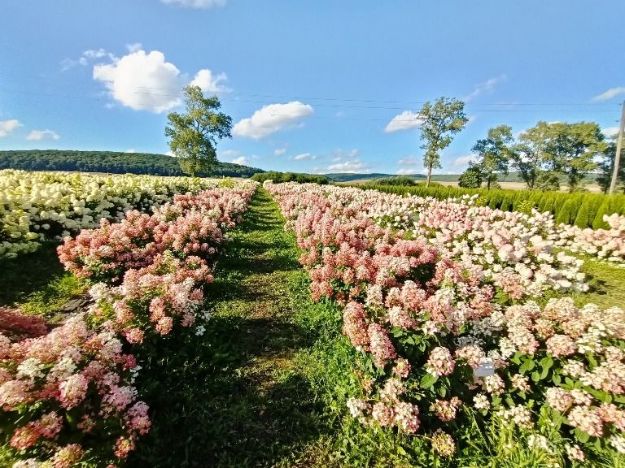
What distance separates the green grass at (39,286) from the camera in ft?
15.9

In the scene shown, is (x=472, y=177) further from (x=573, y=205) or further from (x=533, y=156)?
(x=573, y=205)

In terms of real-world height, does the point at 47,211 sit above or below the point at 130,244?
above

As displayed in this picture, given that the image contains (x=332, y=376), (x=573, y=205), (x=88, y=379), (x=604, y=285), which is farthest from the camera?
(x=573, y=205)

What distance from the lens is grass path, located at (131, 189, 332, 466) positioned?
2.63 metres

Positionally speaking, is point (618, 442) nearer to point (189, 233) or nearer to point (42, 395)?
point (42, 395)

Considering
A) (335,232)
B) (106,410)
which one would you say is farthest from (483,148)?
(106,410)

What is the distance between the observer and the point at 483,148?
6344 centimetres

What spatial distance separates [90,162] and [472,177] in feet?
260

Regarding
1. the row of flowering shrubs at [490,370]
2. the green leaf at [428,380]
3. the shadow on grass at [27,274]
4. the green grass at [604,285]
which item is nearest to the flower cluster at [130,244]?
the shadow on grass at [27,274]

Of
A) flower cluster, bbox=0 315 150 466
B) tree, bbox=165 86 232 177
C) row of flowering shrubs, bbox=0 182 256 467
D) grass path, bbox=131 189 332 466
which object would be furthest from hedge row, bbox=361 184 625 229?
tree, bbox=165 86 232 177

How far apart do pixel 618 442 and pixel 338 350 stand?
256cm

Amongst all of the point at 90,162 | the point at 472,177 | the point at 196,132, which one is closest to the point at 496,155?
the point at 472,177

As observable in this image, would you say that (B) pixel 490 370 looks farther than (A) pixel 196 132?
No

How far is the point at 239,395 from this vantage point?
3275mm
